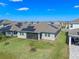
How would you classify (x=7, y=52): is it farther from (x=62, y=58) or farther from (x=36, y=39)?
(x=36, y=39)

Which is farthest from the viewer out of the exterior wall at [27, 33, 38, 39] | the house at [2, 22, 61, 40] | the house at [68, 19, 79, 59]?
the exterior wall at [27, 33, 38, 39]

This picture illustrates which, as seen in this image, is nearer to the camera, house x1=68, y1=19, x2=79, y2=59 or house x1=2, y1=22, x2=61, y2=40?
house x1=68, y1=19, x2=79, y2=59

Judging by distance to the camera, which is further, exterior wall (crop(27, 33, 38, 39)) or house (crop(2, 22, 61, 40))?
exterior wall (crop(27, 33, 38, 39))

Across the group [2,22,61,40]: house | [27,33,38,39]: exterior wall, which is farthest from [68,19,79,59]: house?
[27,33,38,39]: exterior wall

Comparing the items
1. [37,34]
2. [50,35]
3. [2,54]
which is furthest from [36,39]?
[2,54]

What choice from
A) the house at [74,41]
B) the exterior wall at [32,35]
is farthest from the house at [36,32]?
the house at [74,41]

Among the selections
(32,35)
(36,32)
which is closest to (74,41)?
(36,32)

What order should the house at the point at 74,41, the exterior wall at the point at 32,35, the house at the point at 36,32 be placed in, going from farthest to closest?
the exterior wall at the point at 32,35
the house at the point at 36,32
the house at the point at 74,41

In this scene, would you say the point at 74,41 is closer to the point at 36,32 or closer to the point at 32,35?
the point at 36,32

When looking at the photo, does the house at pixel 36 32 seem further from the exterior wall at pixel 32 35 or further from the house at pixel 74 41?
the house at pixel 74 41

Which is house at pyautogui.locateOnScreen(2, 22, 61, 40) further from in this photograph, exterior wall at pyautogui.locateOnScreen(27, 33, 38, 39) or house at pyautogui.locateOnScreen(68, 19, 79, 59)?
house at pyautogui.locateOnScreen(68, 19, 79, 59)

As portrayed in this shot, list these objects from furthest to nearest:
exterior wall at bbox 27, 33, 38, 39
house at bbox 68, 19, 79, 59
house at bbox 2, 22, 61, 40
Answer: exterior wall at bbox 27, 33, 38, 39
house at bbox 2, 22, 61, 40
house at bbox 68, 19, 79, 59
